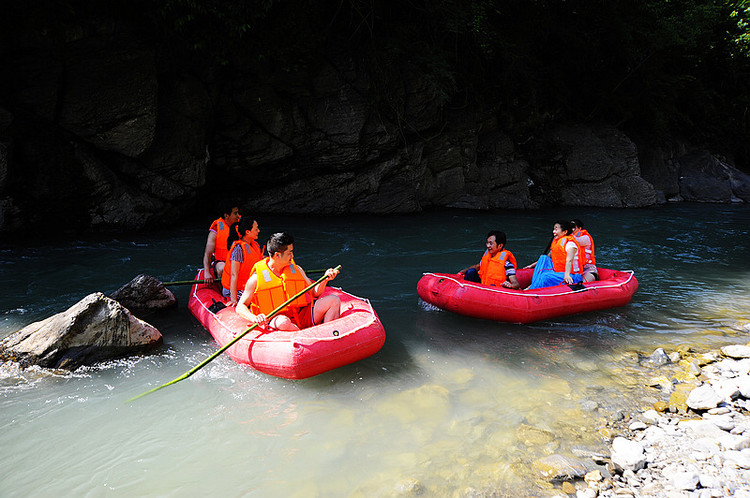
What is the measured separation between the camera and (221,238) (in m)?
6.20

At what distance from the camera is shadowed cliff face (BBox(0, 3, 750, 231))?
28.7 ft

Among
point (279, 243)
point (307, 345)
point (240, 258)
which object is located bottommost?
point (307, 345)

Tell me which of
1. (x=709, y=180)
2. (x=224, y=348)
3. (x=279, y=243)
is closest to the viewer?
(x=224, y=348)

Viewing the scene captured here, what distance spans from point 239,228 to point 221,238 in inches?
26.1

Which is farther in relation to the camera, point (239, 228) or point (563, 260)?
point (563, 260)

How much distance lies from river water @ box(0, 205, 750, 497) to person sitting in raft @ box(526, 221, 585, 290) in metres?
0.62

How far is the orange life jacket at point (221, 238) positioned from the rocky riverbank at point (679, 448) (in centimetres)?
453

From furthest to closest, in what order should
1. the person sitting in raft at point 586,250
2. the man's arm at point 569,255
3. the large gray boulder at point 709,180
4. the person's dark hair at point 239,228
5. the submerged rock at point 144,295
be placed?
1. the large gray boulder at point 709,180
2. the person sitting in raft at point 586,250
3. the man's arm at point 569,255
4. the submerged rock at point 144,295
5. the person's dark hair at point 239,228

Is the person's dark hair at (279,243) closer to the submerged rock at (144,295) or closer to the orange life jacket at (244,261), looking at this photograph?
the orange life jacket at (244,261)

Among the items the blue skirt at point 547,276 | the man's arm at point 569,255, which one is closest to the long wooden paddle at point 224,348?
A: the blue skirt at point 547,276

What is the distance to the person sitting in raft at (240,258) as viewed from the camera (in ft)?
17.8

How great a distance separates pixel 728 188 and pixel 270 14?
51.7ft

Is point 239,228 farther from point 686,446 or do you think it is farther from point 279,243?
point 686,446

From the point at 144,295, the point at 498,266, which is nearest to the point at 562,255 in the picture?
the point at 498,266
